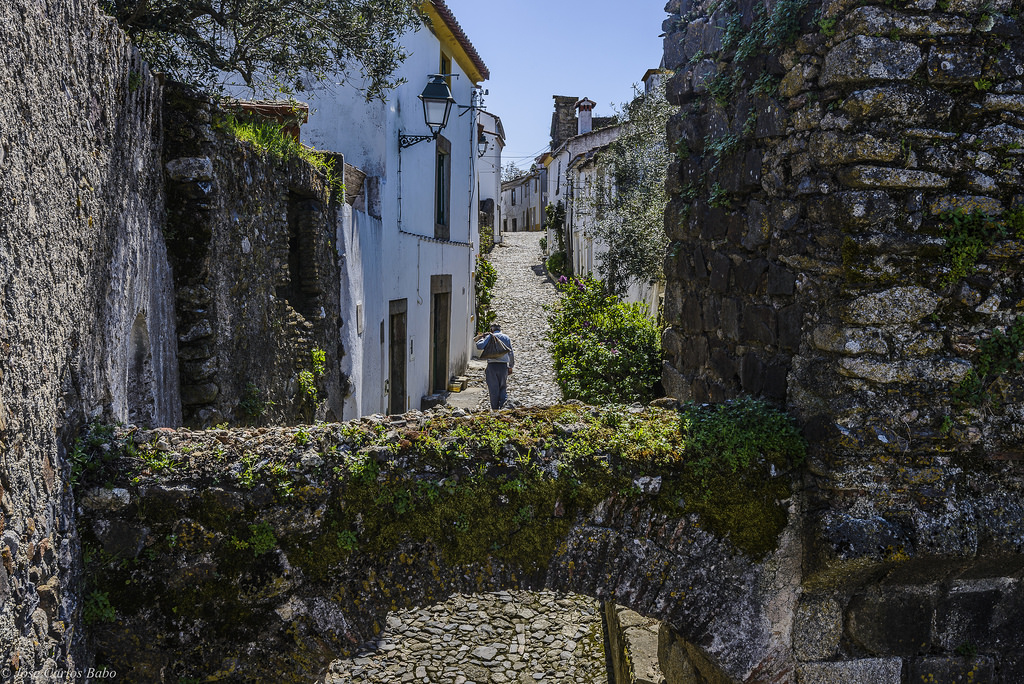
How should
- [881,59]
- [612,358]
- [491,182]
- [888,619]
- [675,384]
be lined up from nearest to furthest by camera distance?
[881,59] < [888,619] < [675,384] < [612,358] < [491,182]

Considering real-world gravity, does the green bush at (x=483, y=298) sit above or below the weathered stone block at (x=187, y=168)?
below

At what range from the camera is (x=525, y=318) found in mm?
18391

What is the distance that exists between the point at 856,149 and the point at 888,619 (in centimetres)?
184

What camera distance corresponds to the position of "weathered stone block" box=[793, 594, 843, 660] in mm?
2932

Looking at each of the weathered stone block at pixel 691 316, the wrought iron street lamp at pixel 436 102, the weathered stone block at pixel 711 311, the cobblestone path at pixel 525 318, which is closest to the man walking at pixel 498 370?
the cobblestone path at pixel 525 318

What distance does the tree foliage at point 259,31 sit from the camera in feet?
12.4

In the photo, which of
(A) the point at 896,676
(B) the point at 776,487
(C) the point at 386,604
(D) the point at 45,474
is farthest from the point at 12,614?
(A) the point at 896,676

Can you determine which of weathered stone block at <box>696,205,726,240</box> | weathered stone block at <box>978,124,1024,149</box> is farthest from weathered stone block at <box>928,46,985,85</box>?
weathered stone block at <box>696,205,726,240</box>

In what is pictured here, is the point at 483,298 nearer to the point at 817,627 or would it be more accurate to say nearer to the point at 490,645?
the point at 490,645

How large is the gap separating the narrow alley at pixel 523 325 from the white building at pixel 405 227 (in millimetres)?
968

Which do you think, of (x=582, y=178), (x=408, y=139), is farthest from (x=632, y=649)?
(x=582, y=178)

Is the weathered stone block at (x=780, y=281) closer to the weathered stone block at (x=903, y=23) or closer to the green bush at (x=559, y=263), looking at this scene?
the weathered stone block at (x=903, y=23)

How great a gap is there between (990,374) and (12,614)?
3281 mm

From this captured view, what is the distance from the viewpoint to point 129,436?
2518 millimetres
